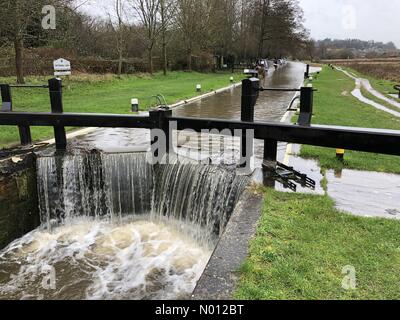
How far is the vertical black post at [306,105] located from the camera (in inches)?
217

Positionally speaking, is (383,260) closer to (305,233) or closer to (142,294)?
(305,233)

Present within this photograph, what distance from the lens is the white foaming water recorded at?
18.0 feet

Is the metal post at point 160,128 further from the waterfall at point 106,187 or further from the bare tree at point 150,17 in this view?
the bare tree at point 150,17

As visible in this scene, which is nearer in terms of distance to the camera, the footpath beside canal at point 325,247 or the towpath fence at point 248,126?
the footpath beside canal at point 325,247

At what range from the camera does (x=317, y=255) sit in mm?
3799

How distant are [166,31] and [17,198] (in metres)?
31.4

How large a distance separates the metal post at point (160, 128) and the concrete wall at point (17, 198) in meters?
2.39

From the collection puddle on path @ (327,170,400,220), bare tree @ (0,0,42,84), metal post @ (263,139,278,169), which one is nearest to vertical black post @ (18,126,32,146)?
metal post @ (263,139,278,169)

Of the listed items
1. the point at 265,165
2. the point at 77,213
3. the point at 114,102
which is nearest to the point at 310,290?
the point at 265,165

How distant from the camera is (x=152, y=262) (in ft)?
20.2

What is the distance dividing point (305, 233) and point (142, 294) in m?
2.47

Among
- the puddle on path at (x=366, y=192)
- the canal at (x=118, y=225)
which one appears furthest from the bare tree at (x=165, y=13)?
the puddle on path at (x=366, y=192)

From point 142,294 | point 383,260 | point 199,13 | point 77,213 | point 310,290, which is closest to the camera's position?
point 310,290

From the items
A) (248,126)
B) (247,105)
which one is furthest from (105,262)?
(247,105)
